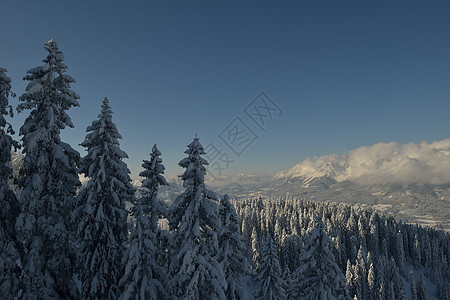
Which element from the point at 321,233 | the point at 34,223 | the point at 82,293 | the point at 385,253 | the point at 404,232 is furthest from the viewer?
the point at 404,232

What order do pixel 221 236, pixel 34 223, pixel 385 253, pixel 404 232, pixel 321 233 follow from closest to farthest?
pixel 34 223
pixel 221 236
pixel 321 233
pixel 385 253
pixel 404 232

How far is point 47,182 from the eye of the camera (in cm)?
1450

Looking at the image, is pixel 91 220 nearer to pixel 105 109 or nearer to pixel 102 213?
pixel 102 213

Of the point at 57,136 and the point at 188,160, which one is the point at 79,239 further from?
the point at 188,160

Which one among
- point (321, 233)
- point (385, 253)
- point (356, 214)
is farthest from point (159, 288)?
point (356, 214)

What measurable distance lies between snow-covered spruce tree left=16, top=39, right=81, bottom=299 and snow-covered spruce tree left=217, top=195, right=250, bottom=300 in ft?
32.3

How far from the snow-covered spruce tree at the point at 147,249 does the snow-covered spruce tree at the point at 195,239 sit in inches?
53.6

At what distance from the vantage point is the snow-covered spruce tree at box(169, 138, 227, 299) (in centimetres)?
1406

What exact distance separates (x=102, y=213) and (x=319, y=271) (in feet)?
56.9

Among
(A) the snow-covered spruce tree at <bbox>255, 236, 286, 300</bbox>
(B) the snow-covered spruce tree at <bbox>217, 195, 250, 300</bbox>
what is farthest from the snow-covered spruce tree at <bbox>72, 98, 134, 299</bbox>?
(A) the snow-covered spruce tree at <bbox>255, 236, 286, 300</bbox>

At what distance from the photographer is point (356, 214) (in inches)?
5261

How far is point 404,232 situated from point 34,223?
168 meters

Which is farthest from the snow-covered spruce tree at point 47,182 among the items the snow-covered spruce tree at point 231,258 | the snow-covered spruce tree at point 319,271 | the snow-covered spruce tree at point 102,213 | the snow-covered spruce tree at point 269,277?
the snow-covered spruce tree at point 269,277

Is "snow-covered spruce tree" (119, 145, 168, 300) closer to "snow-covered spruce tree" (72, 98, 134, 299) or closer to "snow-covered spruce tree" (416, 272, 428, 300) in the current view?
"snow-covered spruce tree" (72, 98, 134, 299)
